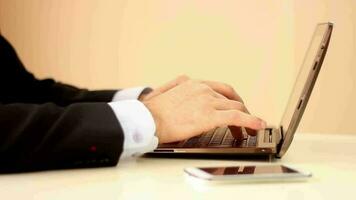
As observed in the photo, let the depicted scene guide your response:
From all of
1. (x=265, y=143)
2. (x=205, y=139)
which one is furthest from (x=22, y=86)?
(x=265, y=143)

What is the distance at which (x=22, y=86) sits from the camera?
1326 millimetres

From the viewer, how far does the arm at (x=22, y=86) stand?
1291 millimetres

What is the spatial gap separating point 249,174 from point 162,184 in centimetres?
10

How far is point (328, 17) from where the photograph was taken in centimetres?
160

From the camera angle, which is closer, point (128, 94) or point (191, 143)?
point (191, 143)

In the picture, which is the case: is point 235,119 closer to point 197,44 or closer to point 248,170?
point 248,170

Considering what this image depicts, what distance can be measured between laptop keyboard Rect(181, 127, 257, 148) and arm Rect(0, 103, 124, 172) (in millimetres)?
159

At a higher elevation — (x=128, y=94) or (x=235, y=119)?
(x=235, y=119)

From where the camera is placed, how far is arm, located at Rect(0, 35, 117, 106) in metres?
1.29

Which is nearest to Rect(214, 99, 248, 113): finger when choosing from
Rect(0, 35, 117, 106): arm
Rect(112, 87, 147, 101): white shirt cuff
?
Rect(112, 87, 147, 101): white shirt cuff

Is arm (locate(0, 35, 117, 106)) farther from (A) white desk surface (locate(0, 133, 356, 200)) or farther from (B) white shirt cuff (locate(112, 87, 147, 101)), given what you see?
(A) white desk surface (locate(0, 133, 356, 200))

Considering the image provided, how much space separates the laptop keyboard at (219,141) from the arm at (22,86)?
0.47 m

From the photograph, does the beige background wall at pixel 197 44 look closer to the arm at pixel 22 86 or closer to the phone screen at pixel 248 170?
the arm at pixel 22 86

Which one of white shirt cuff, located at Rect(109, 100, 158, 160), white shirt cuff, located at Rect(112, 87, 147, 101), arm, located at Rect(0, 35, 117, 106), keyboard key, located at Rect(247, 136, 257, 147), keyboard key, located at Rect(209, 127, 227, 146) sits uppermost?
white shirt cuff, located at Rect(109, 100, 158, 160)
